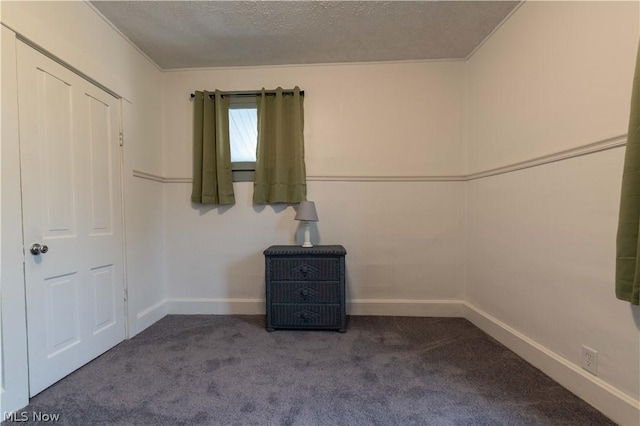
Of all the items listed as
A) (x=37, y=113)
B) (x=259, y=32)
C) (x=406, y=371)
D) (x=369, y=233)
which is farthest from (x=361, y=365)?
(x=259, y=32)

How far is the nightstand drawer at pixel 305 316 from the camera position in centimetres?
226

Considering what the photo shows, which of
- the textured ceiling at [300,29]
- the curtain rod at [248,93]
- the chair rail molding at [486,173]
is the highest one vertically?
the textured ceiling at [300,29]

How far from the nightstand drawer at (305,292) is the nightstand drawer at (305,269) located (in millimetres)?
41

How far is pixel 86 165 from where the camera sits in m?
1.82

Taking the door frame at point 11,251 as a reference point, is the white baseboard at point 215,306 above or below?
below

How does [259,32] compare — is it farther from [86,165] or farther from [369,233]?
[369,233]

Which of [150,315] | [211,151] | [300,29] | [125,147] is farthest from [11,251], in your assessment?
[300,29]

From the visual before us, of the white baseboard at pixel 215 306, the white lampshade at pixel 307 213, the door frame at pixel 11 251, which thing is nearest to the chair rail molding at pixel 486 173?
the white lampshade at pixel 307 213

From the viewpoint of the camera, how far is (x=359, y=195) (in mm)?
2643

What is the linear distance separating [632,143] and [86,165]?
291 cm

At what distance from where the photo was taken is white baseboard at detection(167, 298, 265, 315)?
8.77ft

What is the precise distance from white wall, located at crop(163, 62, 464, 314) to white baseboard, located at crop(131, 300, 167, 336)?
0.27 ft

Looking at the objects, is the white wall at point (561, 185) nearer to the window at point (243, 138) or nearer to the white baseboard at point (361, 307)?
the white baseboard at point (361, 307)

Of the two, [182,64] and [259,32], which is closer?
[259,32]
